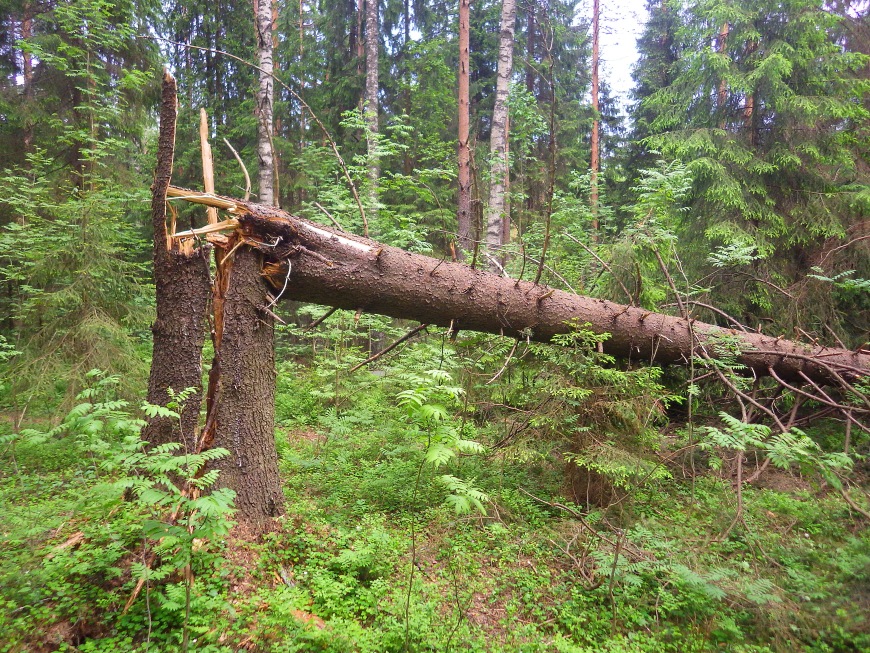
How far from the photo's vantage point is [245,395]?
A: 12.0 ft

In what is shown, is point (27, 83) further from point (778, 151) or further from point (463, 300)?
point (778, 151)

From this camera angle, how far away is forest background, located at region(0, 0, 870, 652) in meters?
2.81

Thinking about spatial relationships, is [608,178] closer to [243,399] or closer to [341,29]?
[341,29]

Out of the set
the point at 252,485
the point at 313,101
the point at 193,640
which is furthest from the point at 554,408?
the point at 313,101

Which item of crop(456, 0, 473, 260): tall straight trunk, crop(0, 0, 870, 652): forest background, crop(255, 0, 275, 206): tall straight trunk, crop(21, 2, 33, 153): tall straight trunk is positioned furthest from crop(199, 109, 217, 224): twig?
crop(21, 2, 33, 153): tall straight trunk

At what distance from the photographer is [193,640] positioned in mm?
2477

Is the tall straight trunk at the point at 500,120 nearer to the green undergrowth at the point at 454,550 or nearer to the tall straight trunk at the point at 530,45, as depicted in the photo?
the green undergrowth at the point at 454,550

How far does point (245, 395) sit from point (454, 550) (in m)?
2.15

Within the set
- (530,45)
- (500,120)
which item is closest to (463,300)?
(500,120)

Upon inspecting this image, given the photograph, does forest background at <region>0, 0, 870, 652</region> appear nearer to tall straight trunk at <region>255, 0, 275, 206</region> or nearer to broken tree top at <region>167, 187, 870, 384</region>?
tall straight trunk at <region>255, 0, 275, 206</region>

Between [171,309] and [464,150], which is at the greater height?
[464,150]

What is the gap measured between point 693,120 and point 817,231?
311 centimetres

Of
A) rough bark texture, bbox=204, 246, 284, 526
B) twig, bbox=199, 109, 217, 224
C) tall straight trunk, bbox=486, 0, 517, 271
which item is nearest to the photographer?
rough bark texture, bbox=204, 246, 284, 526

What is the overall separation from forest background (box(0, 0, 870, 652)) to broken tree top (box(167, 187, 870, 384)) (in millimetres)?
290
